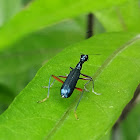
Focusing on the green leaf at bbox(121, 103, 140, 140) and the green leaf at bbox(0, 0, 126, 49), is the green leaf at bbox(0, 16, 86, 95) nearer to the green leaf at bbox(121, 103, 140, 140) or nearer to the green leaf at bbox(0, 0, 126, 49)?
the green leaf at bbox(121, 103, 140, 140)

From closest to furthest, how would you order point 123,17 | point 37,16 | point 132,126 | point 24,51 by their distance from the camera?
1. point 37,16
2. point 123,17
3. point 24,51
4. point 132,126

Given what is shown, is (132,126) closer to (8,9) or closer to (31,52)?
(31,52)

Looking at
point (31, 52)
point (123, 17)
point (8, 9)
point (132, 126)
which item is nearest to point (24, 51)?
point (31, 52)

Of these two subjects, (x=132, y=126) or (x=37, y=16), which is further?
(x=132, y=126)

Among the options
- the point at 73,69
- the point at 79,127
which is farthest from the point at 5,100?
the point at 79,127

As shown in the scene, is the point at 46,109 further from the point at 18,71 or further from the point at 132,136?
the point at 132,136

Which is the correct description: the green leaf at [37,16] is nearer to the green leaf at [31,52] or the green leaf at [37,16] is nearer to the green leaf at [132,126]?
the green leaf at [31,52]
